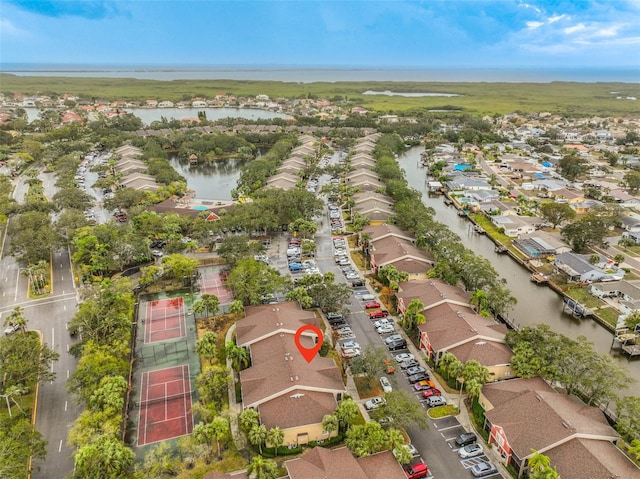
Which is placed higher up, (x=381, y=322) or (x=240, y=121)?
(x=240, y=121)

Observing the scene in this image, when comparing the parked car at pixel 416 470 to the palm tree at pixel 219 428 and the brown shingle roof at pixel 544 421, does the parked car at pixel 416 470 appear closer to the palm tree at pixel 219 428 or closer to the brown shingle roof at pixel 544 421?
the brown shingle roof at pixel 544 421

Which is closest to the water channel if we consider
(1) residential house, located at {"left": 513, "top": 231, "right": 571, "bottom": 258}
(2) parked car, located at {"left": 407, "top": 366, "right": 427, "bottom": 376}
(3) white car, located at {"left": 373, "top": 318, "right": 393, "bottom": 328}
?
(1) residential house, located at {"left": 513, "top": 231, "right": 571, "bottom": 258}

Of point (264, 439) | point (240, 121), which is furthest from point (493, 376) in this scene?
point (240, 121)

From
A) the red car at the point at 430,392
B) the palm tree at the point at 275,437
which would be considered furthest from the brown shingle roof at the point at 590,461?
the palm tree at the point at 275,437

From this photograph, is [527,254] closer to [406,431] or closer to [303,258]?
[303,258]

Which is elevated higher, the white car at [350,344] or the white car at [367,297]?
the white car at [367,297]

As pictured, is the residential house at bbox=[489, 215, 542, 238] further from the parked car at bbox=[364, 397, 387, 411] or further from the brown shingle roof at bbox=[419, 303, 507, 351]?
the parked car at bbox=[364, 397, 387, 411]
